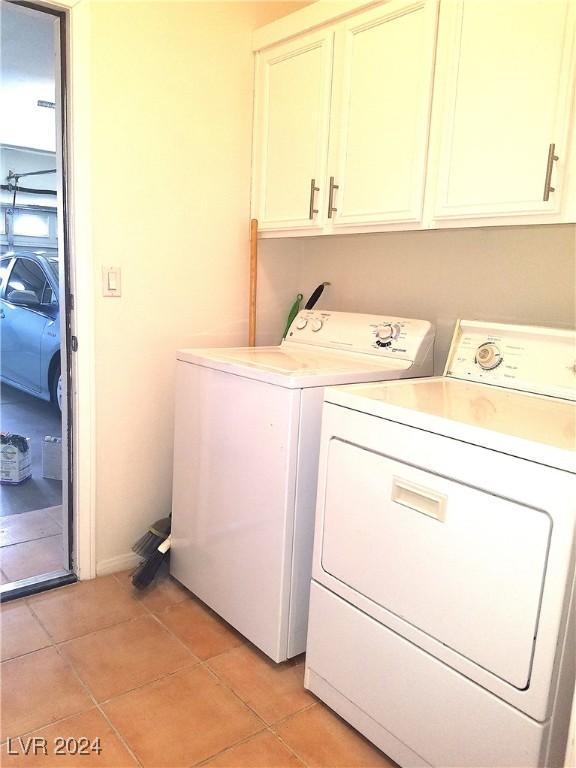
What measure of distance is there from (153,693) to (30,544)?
1.09m

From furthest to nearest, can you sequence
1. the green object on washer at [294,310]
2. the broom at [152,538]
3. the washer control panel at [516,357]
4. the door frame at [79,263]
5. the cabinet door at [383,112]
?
the green object on washer at [294,310], the broom at [152,538], the door frame at [79,263], the cabinet door at [383,112], the washer control panel at [516,357]

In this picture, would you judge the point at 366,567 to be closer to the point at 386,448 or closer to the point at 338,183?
the point at 386,448

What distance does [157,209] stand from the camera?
2123 mm

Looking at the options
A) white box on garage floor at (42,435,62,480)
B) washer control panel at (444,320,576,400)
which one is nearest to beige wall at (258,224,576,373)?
washer control panel at (444,320,576,400)

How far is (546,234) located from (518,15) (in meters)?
0.62

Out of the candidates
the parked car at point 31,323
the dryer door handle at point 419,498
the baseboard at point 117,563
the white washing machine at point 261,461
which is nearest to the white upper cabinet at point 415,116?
the white washing machine at point 261,461

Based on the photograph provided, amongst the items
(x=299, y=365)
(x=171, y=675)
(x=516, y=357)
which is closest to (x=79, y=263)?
(x=299, y=365)

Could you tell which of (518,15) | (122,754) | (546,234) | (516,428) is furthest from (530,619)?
(518,15)

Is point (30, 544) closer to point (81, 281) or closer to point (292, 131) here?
point (81, 281)

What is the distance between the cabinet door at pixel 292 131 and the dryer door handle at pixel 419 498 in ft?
3.80

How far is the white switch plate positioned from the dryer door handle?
50.7 inches

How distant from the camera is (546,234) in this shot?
69.6 inches

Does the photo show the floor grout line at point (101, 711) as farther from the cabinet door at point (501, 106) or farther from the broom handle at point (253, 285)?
the cabinet door at point (501, 106)

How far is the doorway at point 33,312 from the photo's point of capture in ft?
6.70
